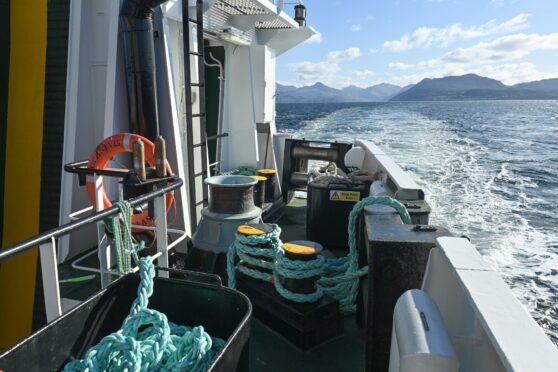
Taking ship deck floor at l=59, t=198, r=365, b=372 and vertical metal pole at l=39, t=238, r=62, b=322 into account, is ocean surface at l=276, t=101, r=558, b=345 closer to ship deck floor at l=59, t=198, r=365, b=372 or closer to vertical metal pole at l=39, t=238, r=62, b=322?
ship deck floor at l=59, t=198, r=365, b=372

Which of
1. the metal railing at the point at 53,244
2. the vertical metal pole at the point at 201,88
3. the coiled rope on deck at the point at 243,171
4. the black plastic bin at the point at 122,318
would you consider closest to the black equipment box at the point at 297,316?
the metal railing at the point at 53,244

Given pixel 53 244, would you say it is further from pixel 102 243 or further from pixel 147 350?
pixel 102 243

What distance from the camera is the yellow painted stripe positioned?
398cm

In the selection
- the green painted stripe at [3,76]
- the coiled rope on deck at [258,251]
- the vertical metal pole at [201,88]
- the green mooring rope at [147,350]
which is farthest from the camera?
the vertical metal pole at [201,88]

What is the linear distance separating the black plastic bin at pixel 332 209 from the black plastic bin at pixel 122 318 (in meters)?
2.70

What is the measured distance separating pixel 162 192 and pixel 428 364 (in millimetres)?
1506

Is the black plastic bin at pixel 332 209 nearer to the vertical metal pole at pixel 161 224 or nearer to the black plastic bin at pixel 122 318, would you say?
the vertical metal pole at pixel 161 224

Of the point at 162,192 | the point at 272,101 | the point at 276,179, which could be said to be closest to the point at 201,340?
the point at 162,192

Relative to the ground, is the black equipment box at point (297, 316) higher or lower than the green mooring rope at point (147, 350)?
lower

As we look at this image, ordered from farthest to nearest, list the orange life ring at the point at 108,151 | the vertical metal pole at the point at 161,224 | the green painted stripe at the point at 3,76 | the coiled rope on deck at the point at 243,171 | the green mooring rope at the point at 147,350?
the coiled rope on deck at the point at 243,171, the green painted stripe at the point at 3,76, the orange life ring at the point at 108,151, the vertical metal pole at the point at 161,224, the green mooring rope at the point at 147,350

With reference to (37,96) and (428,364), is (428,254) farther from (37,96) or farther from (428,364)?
(37,96)

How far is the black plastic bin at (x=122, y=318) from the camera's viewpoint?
1441 millimetres

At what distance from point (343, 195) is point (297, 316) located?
192 cm

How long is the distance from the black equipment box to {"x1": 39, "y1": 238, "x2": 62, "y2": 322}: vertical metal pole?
1.32 metres
